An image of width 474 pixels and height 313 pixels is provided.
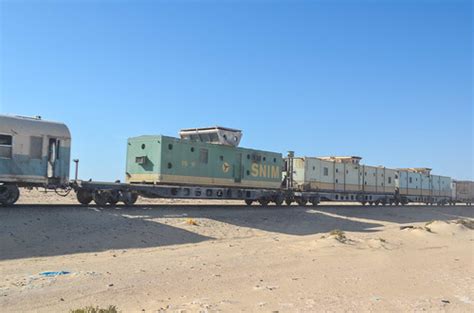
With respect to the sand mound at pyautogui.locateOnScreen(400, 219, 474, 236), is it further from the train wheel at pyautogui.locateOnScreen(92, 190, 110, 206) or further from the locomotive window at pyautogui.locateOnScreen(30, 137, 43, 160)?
the locomotive window at pyautogui.locateOnScreen(30, 137, 43, 160)


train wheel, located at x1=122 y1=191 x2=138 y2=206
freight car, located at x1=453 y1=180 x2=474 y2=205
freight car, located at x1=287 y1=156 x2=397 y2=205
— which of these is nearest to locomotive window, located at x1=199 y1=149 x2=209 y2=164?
train wheel, located at x1=122 y1=191 x2=138 y2=206

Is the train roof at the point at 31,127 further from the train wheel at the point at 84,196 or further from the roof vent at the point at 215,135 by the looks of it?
the roof vent at the point at 215,135

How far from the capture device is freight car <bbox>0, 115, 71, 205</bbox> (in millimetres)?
17578

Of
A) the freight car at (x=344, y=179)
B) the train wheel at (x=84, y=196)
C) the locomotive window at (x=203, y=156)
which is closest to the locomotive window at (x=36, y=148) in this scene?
the train wheel at (x=84, y=196)

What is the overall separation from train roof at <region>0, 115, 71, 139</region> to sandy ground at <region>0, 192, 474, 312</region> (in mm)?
2825

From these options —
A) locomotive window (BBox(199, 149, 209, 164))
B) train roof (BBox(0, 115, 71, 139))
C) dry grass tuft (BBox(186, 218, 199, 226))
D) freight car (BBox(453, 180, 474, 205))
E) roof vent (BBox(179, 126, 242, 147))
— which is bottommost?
dry grass tuft (BBox(186, 218, 199, 226))

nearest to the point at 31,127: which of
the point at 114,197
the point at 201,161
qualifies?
the point at 114,197

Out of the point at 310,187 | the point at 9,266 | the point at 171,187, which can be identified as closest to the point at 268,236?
the point at 171,187

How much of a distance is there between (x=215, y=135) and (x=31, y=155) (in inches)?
390

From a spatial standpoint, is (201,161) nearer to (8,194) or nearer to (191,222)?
(191,222)

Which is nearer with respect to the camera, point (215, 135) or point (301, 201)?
point (215, 135)

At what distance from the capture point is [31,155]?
1822 cm

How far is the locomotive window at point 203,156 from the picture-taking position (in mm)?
24625

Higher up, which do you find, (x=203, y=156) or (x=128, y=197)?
(x=203, y=156)
